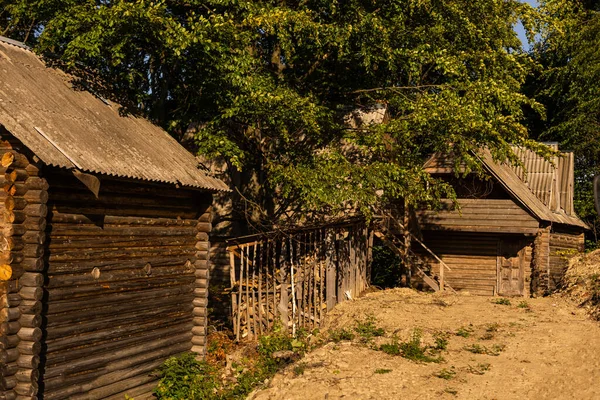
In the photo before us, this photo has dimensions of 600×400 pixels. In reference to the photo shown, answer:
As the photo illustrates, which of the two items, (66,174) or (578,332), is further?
(578,332)

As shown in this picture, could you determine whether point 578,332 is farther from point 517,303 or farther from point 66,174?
point 66,174

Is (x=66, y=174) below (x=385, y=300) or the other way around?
the other way around

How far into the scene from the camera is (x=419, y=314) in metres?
15.0

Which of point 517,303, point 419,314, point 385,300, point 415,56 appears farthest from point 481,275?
point 415,56

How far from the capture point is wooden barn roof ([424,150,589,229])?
69.3 feet

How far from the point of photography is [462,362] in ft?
36.4

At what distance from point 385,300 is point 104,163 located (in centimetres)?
935

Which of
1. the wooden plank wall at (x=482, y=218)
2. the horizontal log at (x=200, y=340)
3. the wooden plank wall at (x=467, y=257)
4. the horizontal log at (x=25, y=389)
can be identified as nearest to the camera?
the horizontal log at (x=25, y=389)

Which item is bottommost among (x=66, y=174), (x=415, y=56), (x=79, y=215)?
(x=79, y=215)

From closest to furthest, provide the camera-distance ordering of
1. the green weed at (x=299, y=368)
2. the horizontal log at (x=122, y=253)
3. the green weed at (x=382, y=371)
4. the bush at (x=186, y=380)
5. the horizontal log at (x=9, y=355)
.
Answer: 1. the horizontal log at (x=9, y=355)
2. the horizontal log at (x=122, y=253)
3. the green weed at (x=382, y=371)
4. the green weed at (x=299, y=368)
5. the bush at (x=186, y=380)

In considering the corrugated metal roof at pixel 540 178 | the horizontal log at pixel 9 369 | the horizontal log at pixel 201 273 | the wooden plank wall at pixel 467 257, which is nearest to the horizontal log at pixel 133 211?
the horizontal log at pixel 201 273

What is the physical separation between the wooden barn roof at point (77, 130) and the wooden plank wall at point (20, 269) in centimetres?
39

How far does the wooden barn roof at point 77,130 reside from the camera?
8930mm

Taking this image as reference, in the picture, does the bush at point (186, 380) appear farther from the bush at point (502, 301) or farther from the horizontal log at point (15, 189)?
the bush at point (502, 301)
